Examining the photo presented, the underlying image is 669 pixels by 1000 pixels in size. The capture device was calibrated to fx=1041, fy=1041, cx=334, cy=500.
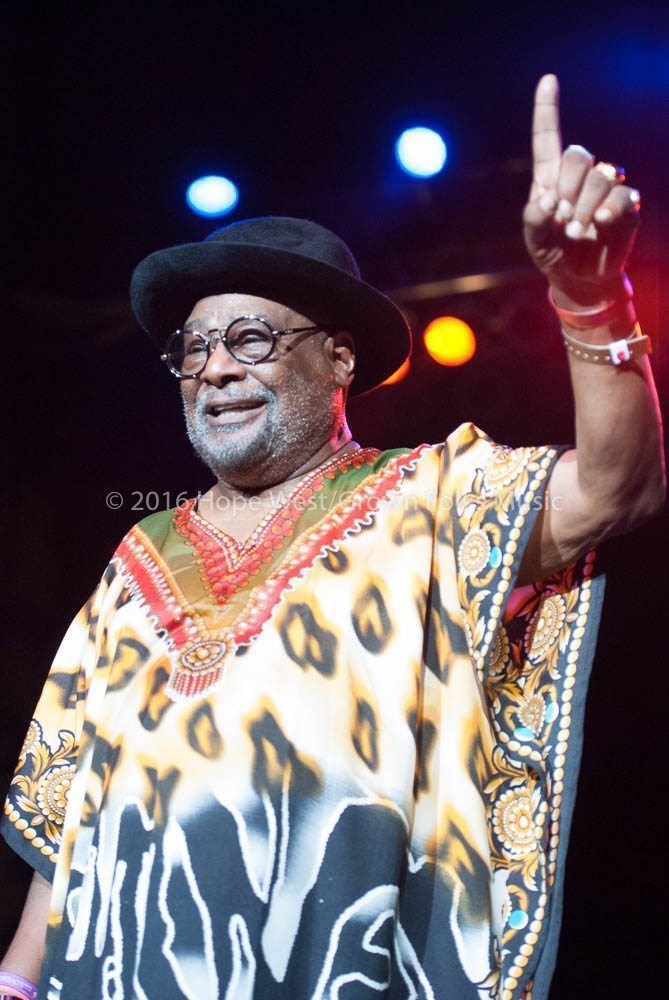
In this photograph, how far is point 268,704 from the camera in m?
1.83

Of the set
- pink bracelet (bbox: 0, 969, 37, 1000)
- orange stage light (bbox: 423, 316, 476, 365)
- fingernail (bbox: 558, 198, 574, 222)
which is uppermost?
orange stage light (bbox: 423, 316, 476, 365)

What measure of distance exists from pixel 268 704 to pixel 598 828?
2.11 meters

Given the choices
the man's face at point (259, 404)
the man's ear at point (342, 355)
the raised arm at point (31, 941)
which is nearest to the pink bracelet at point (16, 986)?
the raised arm at point (31, 941)

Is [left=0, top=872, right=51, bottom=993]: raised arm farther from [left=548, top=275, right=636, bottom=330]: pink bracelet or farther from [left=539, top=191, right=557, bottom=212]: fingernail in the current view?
[left=539, top=191, right=557, bottom=212]: fingernail

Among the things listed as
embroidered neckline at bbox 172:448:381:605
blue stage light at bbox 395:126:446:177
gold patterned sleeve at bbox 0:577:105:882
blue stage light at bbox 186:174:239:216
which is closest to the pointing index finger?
embroidered neckline at bbox 172:448:381:605

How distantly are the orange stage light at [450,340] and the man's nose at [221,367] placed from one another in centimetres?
182

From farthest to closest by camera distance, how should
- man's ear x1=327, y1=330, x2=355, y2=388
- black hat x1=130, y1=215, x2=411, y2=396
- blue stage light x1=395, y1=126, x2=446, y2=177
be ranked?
blue stage light x1=395, y1=126, x2=446, y2=177, man's ear x1=327, y1=330, x2=355, y2=388, black hat x1=130, y1=215, x2=411, y2=396

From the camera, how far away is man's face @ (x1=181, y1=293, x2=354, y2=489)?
2.26 meters

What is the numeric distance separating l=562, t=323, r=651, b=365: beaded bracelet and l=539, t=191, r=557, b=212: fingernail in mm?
197

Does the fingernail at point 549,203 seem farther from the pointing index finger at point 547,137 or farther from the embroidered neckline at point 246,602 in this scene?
the embroidered neckline at point 246,602

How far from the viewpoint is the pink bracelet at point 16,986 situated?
2037 mm

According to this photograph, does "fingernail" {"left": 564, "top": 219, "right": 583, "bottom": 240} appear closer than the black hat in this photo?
Yes

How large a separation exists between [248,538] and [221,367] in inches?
15.0

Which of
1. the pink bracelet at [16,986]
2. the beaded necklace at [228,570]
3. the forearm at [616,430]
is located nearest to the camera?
the forearm at [616,430]
